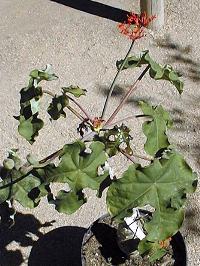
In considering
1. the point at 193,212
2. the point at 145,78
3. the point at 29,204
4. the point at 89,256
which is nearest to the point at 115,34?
the point at 145,78

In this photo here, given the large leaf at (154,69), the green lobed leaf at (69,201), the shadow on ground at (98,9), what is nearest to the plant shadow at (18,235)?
the green lobed leaf at (69,201)

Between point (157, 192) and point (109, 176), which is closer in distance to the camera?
point (157, 192)

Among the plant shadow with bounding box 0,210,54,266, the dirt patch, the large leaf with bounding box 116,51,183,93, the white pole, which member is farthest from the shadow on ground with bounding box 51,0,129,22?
the large leaf with bounding box 116,51,183,93

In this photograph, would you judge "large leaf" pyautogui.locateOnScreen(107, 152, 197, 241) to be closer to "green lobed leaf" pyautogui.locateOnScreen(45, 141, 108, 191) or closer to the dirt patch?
"green lobed leaf" pyautogui.locateOnScreen(45, 141, 108, 191)

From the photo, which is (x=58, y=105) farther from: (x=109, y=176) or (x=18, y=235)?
(x=18, y=235)

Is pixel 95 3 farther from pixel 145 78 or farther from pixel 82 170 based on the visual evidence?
pixel 82 170

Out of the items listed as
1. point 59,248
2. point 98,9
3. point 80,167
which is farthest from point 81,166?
point 98,9
